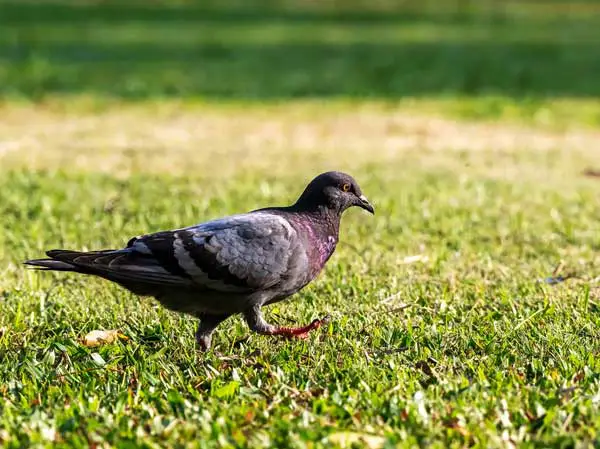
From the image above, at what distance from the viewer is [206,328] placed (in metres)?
4.89

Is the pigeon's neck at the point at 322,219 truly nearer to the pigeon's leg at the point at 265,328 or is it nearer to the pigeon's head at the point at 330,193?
the pigeon's head at the point at 330,193

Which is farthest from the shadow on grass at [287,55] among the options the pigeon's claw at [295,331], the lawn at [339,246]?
the pigeon's claw at [295,331]

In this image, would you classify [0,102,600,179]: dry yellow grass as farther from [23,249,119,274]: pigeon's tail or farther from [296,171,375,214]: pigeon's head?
[23,249,119,274]: pigeon's tail

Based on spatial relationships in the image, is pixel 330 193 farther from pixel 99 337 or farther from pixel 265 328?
pixel 99 337

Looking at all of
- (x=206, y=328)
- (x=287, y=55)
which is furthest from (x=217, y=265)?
(x=287, y=55)

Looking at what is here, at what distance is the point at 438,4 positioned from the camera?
3197 centimetres

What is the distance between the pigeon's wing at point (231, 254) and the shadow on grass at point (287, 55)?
30.3 ft

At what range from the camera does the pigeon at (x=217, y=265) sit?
4691mm

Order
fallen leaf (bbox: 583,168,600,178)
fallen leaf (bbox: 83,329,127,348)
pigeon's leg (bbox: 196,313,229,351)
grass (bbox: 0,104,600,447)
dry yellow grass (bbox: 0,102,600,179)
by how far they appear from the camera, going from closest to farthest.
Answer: grass (bbox: 0,104,600,447) → pigeon's leg (bbox: 196,313,229,351) → fallen leaf (bbox: 83,329,127,348) → fallen leaf (bbox: 583,168,600,178) → dry yellow grass (bbox: 0,102,600,179)


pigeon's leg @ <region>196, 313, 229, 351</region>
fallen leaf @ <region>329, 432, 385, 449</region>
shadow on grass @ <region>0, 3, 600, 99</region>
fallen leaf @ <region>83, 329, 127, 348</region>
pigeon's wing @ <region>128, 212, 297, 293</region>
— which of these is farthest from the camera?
shadow on grass @ <region>0, 3, 600, 99</region>

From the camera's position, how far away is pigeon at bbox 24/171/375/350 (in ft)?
15.4

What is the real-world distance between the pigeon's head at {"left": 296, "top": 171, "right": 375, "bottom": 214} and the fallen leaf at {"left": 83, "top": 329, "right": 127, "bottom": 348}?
0.99 meters

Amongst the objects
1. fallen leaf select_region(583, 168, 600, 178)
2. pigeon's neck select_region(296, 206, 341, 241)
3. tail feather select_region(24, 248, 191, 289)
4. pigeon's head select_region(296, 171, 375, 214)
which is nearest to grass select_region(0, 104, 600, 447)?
fallen leaf select_region(583, 168, 600, 178)

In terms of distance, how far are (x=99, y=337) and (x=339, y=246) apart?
7.35 feet
